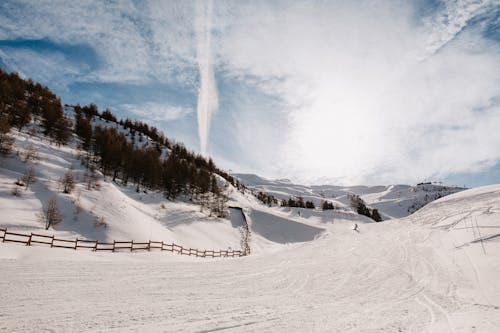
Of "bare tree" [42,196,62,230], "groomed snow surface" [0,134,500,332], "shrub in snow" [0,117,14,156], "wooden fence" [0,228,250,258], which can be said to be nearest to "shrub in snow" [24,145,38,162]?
"shrub in snow" [0,117,14,156]

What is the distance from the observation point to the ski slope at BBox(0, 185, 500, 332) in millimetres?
8656

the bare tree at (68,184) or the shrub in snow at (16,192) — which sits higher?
the bare tree at (68,184)

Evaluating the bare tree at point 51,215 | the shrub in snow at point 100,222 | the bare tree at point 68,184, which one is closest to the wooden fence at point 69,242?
the bare tree at point 51,215

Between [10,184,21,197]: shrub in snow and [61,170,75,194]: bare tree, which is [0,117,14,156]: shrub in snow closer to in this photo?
[61,170,75,194]: bare tree

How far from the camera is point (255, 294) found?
12.7m

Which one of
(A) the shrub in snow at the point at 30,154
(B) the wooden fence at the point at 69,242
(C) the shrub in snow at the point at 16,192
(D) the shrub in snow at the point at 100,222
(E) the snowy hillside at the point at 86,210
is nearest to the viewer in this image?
(B) the wooden fence at the point at 69,242

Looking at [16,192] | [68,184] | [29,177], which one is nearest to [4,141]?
[29,177]

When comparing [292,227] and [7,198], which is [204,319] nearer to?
[7,198]

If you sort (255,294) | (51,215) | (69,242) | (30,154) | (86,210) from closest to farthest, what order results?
(255,294), (69,242), (51,215), (86,210), (30,154)

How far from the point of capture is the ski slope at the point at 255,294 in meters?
8.66

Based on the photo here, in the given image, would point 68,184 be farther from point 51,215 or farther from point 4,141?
point 4,141

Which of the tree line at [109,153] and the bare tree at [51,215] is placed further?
the tree line at [109,153]

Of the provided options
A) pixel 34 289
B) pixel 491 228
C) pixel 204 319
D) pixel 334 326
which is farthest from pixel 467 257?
pixel 34 289

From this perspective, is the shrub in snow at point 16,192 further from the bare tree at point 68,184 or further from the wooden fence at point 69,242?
the wooden fence at point 69,242
